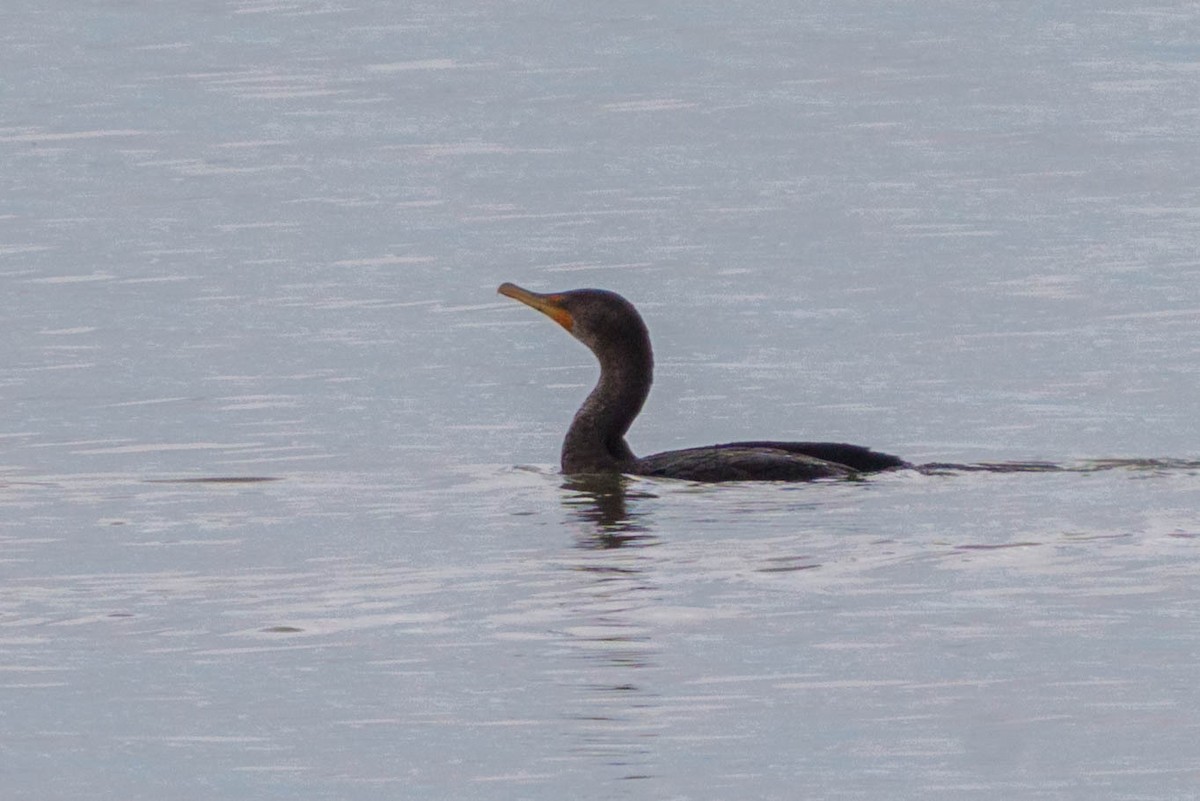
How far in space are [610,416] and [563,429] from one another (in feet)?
7.16

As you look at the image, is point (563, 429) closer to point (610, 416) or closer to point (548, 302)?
point (548, 302)

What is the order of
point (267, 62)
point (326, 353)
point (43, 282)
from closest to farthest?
point (326, 353), point (43, 282), point (267, 62)

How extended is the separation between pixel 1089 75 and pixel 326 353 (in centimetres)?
2386

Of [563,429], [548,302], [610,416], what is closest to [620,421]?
[610,416]

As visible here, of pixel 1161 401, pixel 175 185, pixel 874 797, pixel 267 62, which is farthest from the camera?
pixel 267 62

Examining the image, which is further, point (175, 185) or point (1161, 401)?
point (175, 185)

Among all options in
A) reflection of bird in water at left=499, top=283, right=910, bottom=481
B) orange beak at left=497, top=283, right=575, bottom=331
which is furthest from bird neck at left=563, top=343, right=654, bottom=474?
orange beak at left=497, top=283, right=575, bottom=331

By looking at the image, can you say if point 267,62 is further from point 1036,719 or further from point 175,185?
point 1036,719

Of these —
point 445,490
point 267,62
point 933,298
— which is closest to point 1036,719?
point 445,490

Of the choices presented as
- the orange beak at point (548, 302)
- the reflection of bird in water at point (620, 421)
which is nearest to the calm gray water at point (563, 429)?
the reflection of bird in water at point (620, 421)

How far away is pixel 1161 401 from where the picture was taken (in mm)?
17188

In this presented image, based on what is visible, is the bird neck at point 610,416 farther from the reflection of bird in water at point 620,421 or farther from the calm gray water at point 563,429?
the calm gray water at point 563,429

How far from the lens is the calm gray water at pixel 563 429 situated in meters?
9.19

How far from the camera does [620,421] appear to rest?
584 inches
